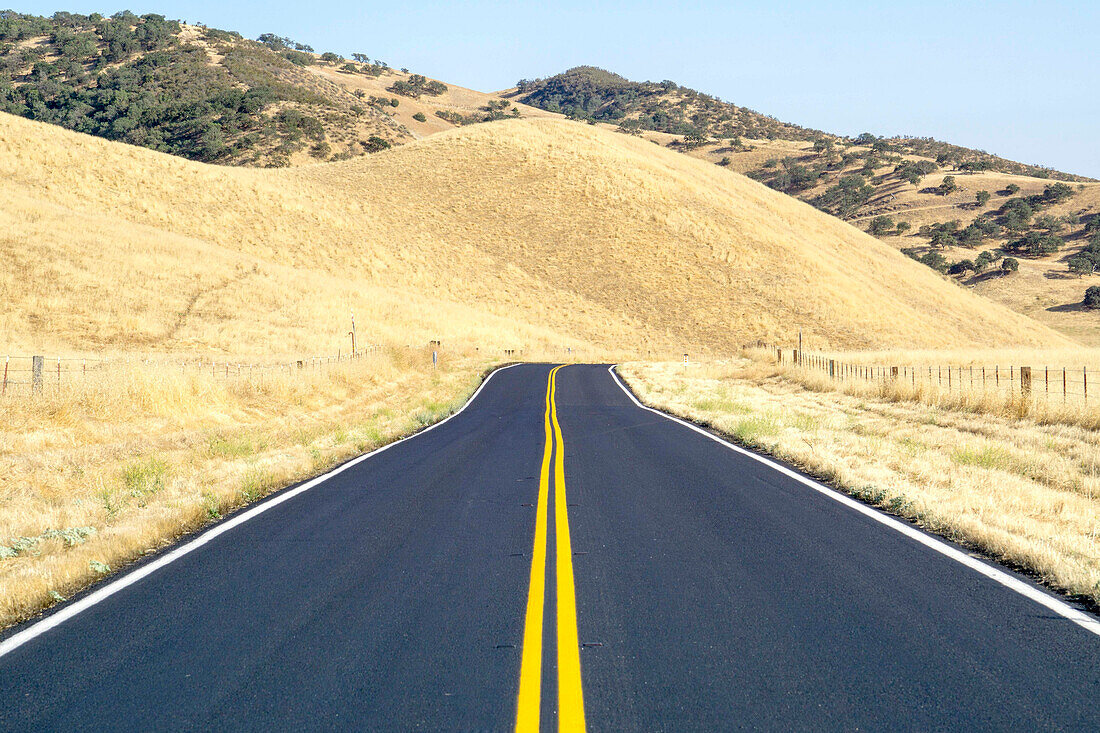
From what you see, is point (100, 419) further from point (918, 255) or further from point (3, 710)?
point (918, 255)

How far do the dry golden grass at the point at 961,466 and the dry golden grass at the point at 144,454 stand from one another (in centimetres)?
733

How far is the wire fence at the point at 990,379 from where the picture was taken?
1920 centimetres

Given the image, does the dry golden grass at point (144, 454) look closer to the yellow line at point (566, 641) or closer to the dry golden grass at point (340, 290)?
the dry golden grass at point (340, 290)

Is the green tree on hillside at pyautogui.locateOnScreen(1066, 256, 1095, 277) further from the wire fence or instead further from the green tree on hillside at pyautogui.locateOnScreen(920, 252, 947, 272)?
the wire fence

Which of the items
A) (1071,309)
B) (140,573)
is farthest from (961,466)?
(1071,309)

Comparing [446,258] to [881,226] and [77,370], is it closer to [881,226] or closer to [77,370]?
[77,370]

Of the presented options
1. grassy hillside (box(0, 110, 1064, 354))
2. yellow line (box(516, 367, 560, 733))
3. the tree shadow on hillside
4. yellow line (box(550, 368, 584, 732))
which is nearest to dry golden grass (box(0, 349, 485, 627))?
yellow line (box(516, 367, 560, 733))

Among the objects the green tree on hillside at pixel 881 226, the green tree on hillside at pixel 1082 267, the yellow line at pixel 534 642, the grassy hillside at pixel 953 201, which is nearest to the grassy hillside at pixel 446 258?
the grassy hillside at pixel 953 201

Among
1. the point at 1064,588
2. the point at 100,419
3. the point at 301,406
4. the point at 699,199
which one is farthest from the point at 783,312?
the point at 1064,588

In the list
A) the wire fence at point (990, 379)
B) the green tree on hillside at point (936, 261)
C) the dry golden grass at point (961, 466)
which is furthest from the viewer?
the green tree on hillside at point (936, 261)

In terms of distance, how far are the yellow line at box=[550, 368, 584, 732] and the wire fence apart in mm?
14184

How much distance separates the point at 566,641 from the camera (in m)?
4.61

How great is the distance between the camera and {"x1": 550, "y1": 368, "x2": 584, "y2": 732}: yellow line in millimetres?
3705

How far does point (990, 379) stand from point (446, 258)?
52.5 meters
